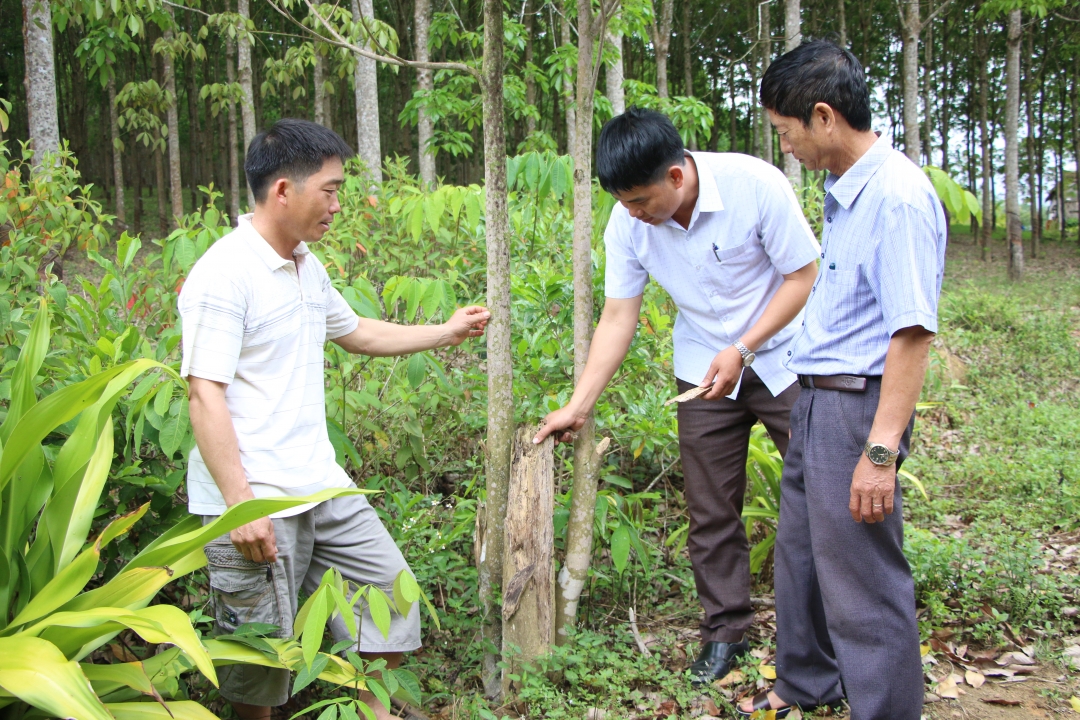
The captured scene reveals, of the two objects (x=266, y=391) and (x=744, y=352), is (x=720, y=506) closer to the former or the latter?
(x=744, y=352)

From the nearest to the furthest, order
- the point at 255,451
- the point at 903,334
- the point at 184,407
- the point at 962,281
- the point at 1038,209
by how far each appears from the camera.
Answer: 1. the point at 903,334
2. the point at 255,451
3. the point at 184,407
4. the point at 962,281
5. the point at 1038,209

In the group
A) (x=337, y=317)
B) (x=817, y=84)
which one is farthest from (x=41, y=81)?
(x=817, y=84)

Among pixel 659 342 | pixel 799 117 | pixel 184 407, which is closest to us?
pixel 799 117

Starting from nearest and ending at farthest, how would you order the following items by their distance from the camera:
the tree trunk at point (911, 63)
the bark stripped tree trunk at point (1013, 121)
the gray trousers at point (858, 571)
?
the gray trousers at point (858, 571) → the tree trunk at point (911, 63) → the bark stripped tree trunk at point (1013, 121)

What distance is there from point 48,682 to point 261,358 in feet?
3.18

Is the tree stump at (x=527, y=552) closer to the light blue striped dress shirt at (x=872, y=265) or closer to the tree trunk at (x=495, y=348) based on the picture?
the tree trunk at (x=495, y=348)

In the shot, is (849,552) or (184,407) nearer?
(849,552)

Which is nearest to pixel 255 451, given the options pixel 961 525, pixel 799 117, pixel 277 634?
pixel 277 634

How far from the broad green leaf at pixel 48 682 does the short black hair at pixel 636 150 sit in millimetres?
1853

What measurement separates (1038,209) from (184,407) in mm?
21229

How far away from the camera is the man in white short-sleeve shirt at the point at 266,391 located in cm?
218

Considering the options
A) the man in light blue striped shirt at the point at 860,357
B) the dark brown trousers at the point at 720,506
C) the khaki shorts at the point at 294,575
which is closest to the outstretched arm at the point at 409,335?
the khaki shorts at the point at 294,575

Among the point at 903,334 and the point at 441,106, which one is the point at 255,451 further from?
the point at 441,106

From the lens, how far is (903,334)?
1.95 m
